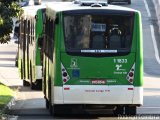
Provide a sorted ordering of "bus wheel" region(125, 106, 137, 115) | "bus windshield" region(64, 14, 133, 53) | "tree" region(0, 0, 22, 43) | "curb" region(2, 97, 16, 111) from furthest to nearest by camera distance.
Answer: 1. "tree" region(0, 0, 22, 43)
2. "curb" region(2, 97, 16, 111)
3. "bus wheel" region(125, 106, 137, 115)
4. "bus windshield" region(64, 14, 133, 53)

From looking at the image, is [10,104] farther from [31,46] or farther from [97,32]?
[31,46]

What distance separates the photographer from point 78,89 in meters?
17.5

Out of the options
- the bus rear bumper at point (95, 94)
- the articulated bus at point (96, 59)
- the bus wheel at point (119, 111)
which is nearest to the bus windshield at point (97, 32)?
the articulated bus at point (96, 59)

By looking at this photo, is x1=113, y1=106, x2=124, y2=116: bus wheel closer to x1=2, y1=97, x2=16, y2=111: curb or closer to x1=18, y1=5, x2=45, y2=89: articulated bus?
x1=2, y1=97, x2=16, y2=111: curb

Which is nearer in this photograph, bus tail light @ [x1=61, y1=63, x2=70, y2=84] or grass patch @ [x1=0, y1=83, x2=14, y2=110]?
bus tail light @ [x1=61, y1=63, x2=70, y2=84]

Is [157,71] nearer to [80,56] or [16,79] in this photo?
[16,79]

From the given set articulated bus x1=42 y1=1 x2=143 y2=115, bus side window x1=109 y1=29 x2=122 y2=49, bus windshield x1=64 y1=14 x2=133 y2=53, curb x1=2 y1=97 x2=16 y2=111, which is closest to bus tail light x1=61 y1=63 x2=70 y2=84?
articulated bus x1=42 y1=1 x2=143 y2=115

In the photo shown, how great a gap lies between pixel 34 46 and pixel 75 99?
30.6 feet

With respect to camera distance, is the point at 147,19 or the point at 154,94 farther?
the point at 147,19

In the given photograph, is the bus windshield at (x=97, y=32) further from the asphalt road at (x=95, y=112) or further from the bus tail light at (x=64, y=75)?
the asphalt road at (x=95, y=112)

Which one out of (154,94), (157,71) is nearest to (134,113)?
(154,94)

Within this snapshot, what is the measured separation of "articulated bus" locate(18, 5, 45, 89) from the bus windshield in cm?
659

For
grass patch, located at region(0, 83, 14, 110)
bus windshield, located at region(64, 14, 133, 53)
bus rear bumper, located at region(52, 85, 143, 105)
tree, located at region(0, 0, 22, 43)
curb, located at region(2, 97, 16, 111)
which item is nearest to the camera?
bus rear bumper, located at region(52, 85, 143, 105)

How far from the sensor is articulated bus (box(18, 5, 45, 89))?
26202 millimetres
